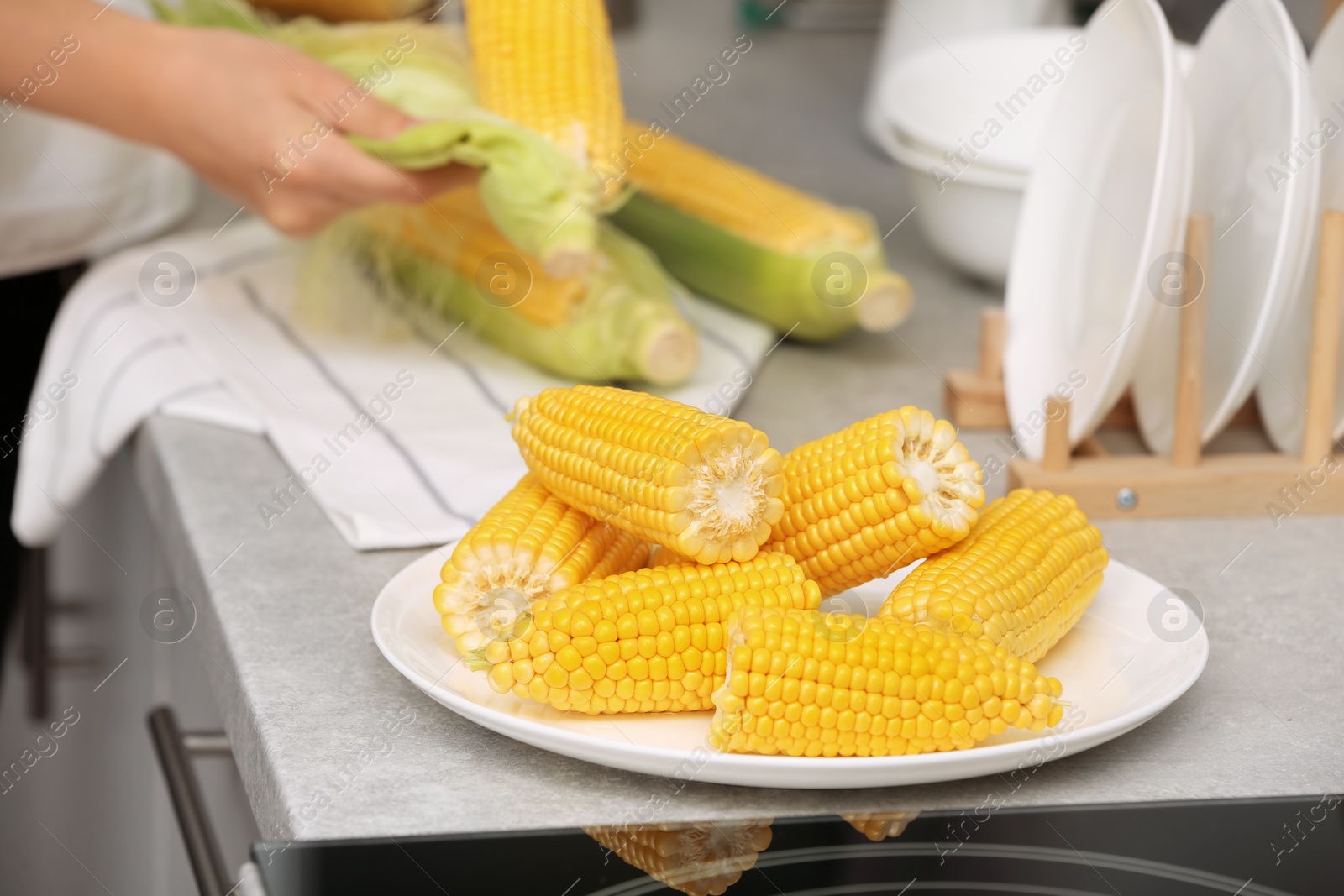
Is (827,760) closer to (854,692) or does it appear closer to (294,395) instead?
(854,692)

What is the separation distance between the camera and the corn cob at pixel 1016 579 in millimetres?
473

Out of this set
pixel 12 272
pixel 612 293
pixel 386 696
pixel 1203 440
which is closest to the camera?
pixel 386 696

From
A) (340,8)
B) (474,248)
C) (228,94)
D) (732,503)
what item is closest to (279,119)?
(228,94)

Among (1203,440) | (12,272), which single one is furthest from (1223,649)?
(12,272)

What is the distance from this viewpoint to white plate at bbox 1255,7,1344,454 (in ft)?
2.34

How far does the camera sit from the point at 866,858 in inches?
16.5

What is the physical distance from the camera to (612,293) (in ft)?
2.79

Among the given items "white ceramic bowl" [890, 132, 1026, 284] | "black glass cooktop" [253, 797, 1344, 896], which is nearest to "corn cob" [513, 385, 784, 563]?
"black glass cooktop" [253, 797, 1344, 896]

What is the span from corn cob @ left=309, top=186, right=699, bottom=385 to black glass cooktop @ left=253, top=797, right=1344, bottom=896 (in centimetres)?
45

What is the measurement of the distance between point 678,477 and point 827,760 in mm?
111

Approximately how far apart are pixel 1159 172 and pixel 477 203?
0.45m

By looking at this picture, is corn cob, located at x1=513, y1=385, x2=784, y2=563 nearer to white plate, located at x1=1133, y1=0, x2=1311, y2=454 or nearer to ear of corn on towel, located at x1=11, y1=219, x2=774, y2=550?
ear of corn on towel, located at x1=11, y1=219, x2=774, y2=550

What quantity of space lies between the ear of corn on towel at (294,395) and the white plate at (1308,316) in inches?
13.0

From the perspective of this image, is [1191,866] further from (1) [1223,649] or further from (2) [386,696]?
(2) [386,696]
